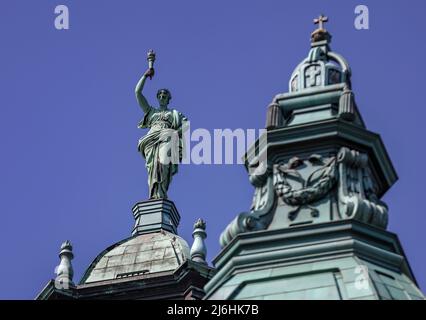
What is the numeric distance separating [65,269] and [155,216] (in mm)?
4182

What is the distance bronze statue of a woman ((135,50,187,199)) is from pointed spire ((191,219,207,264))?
3646mm

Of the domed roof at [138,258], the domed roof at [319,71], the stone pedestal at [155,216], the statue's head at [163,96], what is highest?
the statue's head at [163,96]

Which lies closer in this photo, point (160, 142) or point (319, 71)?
point (319, 71)

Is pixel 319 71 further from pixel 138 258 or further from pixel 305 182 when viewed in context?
pixel 138 258

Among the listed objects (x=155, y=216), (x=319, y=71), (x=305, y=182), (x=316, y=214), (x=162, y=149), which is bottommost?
(x=316, y=214)

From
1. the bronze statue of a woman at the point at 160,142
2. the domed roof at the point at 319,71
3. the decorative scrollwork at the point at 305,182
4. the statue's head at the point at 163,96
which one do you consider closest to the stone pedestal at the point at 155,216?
the bronze statue of a woman at the point at 160,142

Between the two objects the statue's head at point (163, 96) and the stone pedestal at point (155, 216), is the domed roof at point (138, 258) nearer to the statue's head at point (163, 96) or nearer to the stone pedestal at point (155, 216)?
the stone pedestal at point (155, 216)

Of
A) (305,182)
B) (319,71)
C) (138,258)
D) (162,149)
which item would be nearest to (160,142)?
(162,149)

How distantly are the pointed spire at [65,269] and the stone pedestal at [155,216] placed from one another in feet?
8.02

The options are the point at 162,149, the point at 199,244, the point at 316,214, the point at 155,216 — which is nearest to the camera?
the point at 316,214

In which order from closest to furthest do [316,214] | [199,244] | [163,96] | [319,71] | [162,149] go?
[316,214]
[319,71]
[199,244]
[162,149]
[163,96]

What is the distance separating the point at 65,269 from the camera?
3120 inches

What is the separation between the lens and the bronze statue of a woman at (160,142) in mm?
84000
